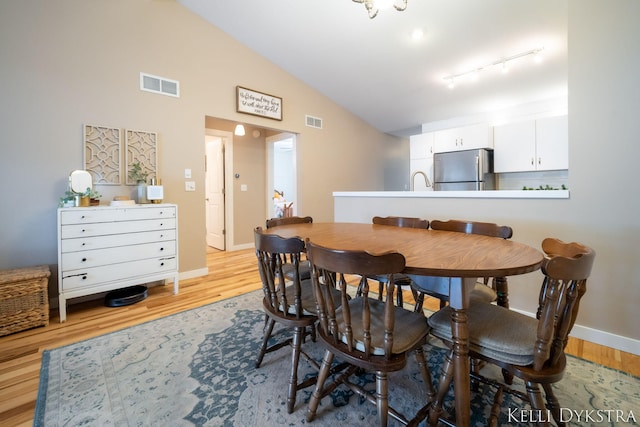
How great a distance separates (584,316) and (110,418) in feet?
9.58

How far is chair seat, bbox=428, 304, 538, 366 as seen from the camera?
982mm

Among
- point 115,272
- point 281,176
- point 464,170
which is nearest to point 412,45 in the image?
point 464,170

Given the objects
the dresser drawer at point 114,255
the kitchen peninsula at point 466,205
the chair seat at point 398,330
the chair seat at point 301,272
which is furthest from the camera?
the dresser drawer at point 114,255

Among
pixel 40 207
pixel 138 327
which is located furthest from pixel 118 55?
pixel 138 327

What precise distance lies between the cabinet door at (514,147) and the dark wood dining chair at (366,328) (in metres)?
3.77

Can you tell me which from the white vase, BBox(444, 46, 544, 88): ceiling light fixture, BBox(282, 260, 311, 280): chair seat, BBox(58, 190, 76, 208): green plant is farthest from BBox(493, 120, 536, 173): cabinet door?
BBox(58, 190, 76, 208): green plant

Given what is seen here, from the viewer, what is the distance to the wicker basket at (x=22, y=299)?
6.69 ft

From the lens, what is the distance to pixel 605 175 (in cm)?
184

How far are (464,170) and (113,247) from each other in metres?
4.52

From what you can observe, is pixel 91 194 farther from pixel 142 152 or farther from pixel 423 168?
pixel 423 168

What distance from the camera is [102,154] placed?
275cm

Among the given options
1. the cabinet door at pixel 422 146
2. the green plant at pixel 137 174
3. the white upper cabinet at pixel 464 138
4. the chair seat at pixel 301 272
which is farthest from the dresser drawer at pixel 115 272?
the white upper cabinet at pixel 464 138

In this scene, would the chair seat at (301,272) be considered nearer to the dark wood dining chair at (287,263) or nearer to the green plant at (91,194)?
the dark wood dining chair at (287,263)

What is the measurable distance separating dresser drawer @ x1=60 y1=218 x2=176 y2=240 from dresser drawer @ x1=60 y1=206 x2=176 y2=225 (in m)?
0.03
